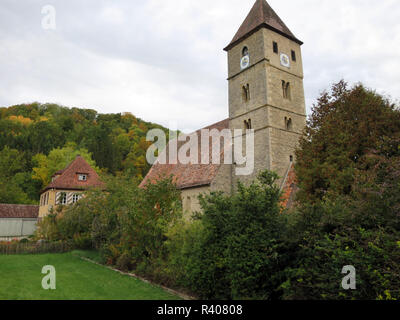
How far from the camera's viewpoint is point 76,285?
10906 millimetres

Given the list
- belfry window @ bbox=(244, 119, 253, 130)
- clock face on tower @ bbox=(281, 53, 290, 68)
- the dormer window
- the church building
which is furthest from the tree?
the dormer window

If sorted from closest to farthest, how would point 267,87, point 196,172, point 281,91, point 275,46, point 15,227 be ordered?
1. point 267,87
2. point 281,91
3. point 196,172
4. point 275,46
5. point 15,227

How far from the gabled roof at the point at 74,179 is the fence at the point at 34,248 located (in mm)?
9333

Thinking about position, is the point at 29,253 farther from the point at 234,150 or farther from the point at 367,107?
the point at 367,107

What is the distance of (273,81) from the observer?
21469mm

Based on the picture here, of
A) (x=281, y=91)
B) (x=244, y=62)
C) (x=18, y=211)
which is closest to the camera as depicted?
(x=281, y=91)

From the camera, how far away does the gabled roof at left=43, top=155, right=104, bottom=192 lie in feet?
101

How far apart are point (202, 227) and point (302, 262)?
3.08m

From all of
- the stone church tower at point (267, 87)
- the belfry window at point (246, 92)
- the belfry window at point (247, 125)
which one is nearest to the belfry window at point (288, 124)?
the stone church tower at point (267, 87)

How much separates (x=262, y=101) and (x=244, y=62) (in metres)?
4.54

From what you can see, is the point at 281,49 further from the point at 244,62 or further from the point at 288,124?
the point at 288,124

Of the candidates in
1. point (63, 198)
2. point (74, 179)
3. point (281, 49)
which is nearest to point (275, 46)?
point (281, 49)

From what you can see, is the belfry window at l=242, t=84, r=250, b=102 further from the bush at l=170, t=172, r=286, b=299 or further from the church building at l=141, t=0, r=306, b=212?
the bush at l=170, t=172, r=286, b=299
